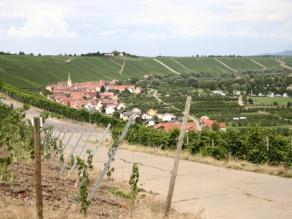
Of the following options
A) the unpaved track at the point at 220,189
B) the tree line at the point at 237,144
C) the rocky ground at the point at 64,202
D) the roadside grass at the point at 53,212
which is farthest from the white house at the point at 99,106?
the roadside grass at the point at 53,212

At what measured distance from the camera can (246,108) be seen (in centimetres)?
9631

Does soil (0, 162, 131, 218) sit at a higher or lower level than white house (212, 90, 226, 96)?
lower

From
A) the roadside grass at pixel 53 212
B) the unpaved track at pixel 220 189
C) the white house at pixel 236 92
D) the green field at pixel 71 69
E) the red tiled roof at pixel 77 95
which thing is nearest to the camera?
Result: the roadside grass at pixel 53 212

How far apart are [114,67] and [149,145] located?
467 ft

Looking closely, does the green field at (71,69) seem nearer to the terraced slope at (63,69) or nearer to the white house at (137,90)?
the terraced slope at (63,69)

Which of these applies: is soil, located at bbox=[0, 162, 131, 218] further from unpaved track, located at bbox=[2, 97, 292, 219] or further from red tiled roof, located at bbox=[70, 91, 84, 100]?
red tiled roof, located at bbox=[70, 91, 84, 100]

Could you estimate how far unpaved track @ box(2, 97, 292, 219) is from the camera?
10.3m

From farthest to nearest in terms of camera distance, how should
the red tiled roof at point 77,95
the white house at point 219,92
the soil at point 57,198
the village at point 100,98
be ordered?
the white house at point 219,92 < the red tiled roof at point 77,95 < the village at point 100,98 < the soil at point 57,198

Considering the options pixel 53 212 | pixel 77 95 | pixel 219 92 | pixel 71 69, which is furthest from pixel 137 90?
pixel 53 212

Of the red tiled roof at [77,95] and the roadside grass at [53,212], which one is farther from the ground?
the roadside grass at [53,212]

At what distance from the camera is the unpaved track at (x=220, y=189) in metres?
10.3

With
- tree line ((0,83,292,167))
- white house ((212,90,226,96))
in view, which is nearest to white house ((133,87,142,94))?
white house ((212,90,226,96))

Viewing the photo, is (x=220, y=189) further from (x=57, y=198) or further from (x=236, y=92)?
(x=236, y=92)

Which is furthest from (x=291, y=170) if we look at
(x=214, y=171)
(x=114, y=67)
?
(x=114, y=67)
